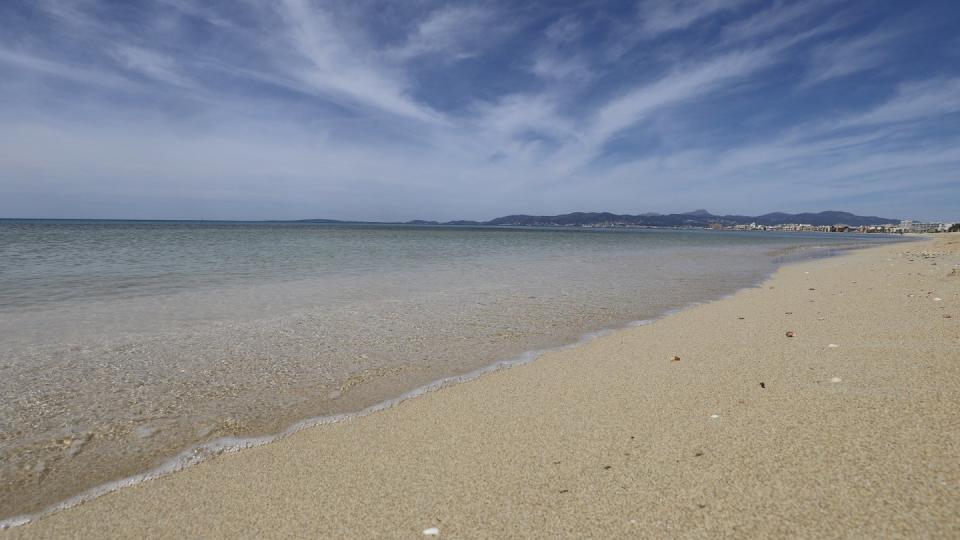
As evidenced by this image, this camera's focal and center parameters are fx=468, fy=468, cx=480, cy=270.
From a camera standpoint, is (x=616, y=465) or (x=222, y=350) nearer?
(x=616, y=465)

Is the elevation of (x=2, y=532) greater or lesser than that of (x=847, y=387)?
lesser

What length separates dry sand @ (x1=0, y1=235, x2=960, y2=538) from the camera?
7.88ft

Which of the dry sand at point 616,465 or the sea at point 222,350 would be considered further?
the sea at point 222,350

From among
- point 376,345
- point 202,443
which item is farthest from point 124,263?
point 202,443

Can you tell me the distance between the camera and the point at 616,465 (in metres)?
2.95

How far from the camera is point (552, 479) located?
112 inches

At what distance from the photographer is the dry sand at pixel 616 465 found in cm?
240

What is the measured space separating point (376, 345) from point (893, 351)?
6.15 meters

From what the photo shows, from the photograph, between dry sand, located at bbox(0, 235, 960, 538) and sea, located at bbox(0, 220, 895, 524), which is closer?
dry sand, located at bbox(0, 235, 960, 538)

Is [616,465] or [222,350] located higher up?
[616,465]

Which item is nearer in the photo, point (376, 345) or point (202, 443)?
point (202, 443)

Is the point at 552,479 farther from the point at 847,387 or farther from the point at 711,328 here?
the point at 711,328

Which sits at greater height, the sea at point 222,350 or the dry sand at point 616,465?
the dry sand at point 616,465

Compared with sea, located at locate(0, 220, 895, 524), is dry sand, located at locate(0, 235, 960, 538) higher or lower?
higher
